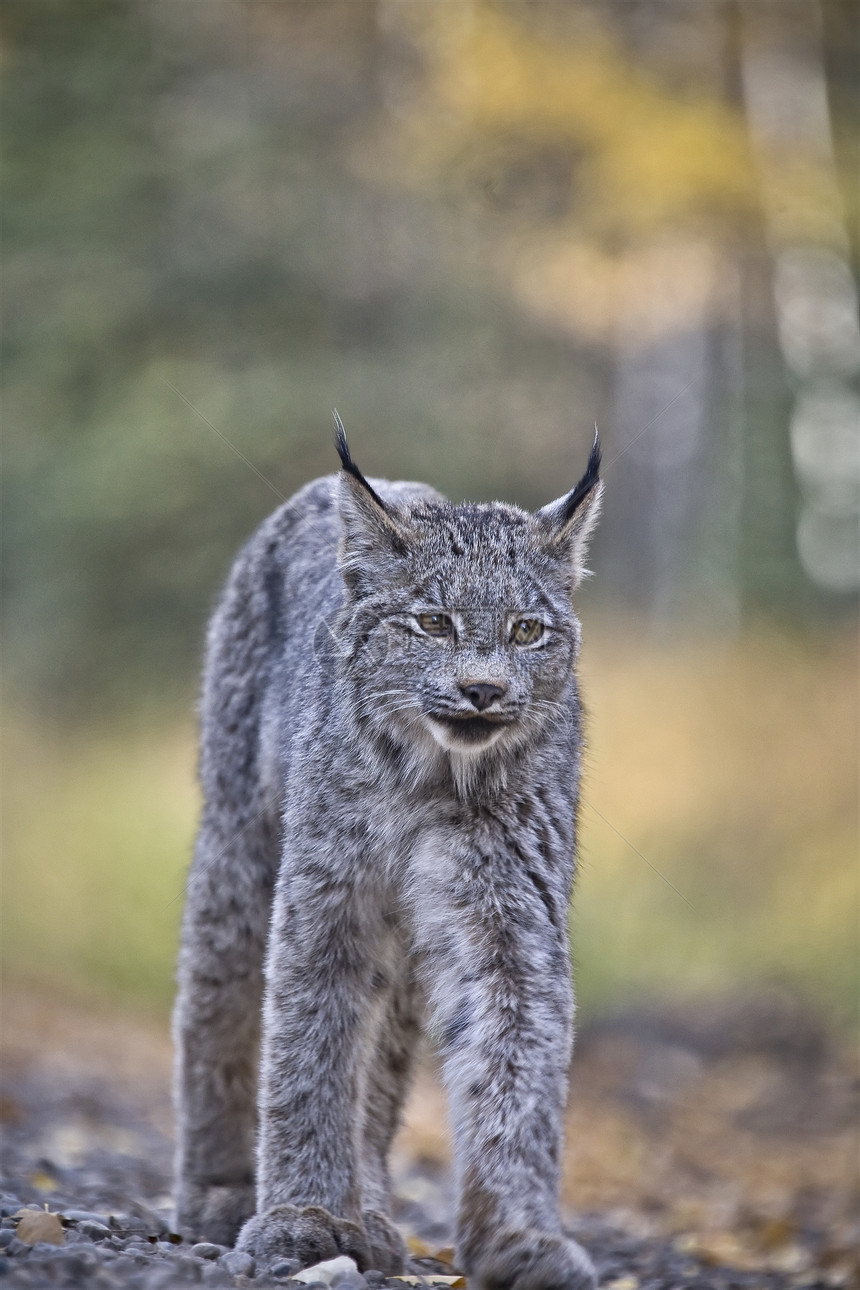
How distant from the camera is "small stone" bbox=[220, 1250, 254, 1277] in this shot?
13.4ft

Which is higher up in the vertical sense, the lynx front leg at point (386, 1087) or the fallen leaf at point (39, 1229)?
the lynx front leg at point (386, 1087)

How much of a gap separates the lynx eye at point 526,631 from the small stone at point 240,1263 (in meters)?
1.77

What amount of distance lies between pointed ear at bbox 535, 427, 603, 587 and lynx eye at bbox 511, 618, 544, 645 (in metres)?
0.29

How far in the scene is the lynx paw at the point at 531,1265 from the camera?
3.79 meters

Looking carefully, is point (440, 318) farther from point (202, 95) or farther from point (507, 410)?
point (202, 95)

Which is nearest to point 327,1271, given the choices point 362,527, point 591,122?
point 362,527

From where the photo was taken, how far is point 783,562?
13.3 metres

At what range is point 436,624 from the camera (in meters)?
4.43

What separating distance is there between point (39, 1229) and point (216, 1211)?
122cm

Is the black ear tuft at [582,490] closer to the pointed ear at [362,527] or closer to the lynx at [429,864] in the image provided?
the lynx at [429,864]

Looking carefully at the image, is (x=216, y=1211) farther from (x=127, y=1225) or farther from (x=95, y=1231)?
(x=95, y=1231)

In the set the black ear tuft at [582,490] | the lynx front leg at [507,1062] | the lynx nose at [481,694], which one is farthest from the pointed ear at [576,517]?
the lynx front leg at [507,1062]

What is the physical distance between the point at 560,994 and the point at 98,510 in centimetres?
903

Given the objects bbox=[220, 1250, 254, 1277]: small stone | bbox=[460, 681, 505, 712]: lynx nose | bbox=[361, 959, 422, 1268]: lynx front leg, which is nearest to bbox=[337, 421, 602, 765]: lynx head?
bbox=[460, 681, 505, 712]: lynx nose
